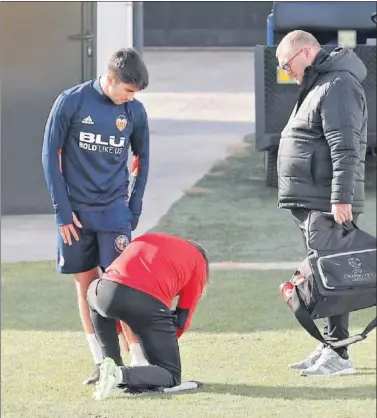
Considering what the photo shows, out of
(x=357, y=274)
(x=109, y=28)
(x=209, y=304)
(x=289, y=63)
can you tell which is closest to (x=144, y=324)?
(x=357, y=274)

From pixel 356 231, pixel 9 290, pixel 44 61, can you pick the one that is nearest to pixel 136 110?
pixel 356 231

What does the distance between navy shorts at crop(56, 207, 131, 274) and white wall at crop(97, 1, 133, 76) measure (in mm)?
3042

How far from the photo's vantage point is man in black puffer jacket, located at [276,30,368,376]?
14.5ft

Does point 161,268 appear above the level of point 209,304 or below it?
above

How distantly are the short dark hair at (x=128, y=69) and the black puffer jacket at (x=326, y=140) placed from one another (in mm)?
653

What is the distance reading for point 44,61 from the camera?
8031 mm

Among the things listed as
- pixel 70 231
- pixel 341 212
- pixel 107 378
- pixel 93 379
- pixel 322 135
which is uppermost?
pixel 322 135

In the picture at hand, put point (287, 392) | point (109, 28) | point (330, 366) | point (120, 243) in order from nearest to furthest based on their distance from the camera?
point (287, 392) < point (120, 243) < point (330, 366) < point (109, 28)

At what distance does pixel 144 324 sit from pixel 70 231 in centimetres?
47

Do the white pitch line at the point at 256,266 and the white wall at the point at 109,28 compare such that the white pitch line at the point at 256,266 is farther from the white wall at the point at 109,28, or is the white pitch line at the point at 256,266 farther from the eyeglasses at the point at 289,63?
the eyeglasses at the point at 289,63

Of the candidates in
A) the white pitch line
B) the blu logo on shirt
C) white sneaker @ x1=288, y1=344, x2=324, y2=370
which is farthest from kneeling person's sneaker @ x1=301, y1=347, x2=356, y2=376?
the white pitch line

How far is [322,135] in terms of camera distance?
4.49 meters

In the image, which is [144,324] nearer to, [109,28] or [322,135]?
[322,135]

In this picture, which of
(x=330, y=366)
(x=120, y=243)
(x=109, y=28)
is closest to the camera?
(x=120, y=243)
